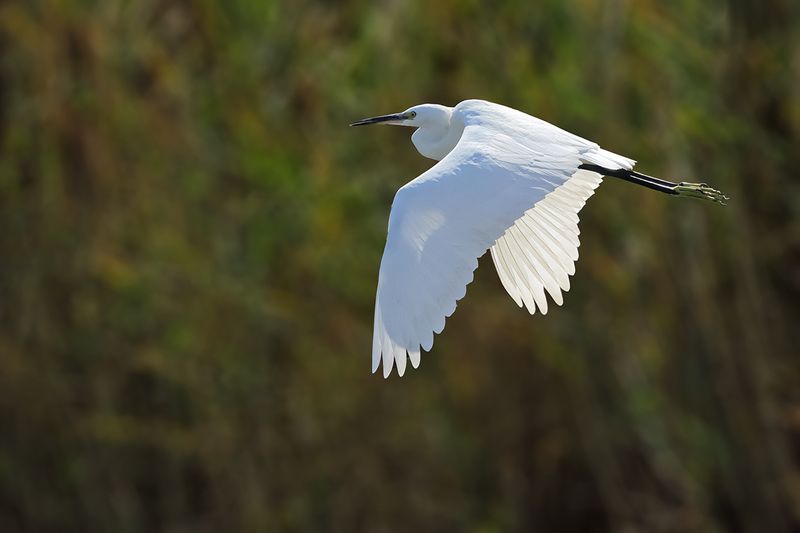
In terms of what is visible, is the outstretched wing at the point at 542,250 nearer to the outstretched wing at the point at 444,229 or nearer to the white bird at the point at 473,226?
the white bird at the point at 473,226

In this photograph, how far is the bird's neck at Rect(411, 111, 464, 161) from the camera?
4.27 metres

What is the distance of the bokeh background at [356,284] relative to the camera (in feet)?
23.1

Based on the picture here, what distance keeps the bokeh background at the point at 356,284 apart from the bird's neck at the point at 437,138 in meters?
2.55

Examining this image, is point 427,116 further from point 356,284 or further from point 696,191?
point 356,284

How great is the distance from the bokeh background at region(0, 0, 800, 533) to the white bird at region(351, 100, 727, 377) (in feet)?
9.15

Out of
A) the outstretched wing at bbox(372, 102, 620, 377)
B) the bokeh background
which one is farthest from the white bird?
the bokeh background

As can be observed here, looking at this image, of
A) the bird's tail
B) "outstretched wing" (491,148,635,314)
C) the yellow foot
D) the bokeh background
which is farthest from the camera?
the bokeh background

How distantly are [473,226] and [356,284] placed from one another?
433cm

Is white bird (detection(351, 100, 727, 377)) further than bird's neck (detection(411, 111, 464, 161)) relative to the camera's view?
No

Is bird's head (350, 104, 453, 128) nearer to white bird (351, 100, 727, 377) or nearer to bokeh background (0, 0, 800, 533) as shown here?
white bird (351, 100, 727, 377)

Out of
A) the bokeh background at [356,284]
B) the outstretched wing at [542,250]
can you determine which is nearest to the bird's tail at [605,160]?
the outstretched wing at [542,250]

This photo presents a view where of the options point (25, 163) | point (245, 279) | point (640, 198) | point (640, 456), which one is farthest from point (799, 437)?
point (25, 163)

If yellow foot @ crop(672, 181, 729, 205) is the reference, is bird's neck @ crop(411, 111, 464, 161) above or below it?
above

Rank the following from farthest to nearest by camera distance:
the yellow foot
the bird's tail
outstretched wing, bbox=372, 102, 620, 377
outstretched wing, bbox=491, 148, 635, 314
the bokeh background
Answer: the bokeh background < the yellow foot < outstretched wing, bbox=491, 148, 635, 314 < the bird's tail < outstretched wing, bbox=372, 102, 620, 377
